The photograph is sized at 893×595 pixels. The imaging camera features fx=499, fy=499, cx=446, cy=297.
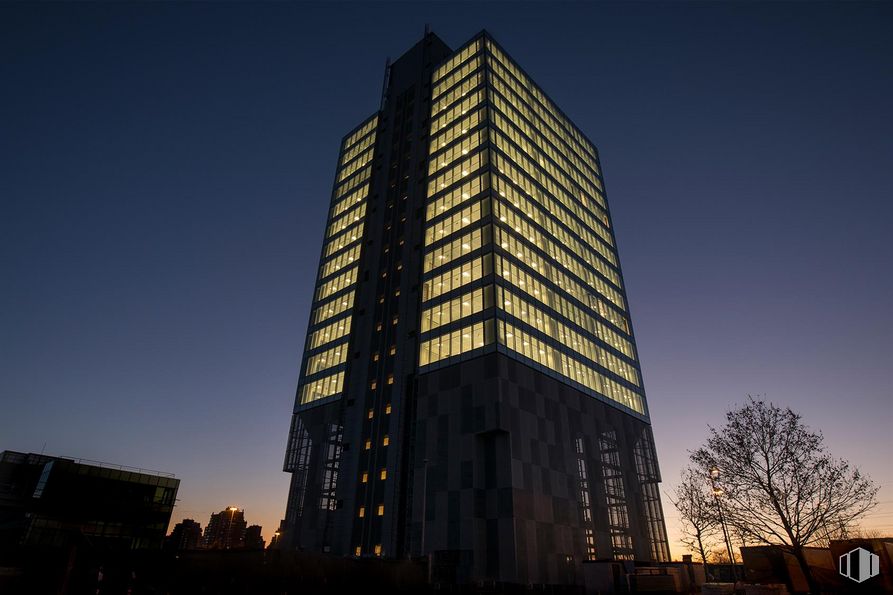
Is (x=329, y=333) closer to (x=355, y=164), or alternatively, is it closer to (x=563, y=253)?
(x=355, y=164)

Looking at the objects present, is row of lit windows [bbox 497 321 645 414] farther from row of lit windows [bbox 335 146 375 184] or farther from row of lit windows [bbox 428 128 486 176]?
row of lit windows [bbox 335 146 375 184]

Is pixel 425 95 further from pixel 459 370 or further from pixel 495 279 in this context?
pixel 459 370

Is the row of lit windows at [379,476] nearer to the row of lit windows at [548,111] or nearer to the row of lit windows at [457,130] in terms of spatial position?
the row of lit windows at [457,130]

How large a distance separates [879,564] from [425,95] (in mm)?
89771

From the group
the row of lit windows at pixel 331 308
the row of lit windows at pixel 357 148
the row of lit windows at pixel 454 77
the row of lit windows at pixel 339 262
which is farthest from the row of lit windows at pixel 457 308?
the row of lit windows at pixel 357 148

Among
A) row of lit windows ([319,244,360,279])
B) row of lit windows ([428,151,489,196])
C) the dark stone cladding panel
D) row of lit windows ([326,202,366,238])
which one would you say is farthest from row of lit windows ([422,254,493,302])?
row of lit windows ([326,202,366,238])

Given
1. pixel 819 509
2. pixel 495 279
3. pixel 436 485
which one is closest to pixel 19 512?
pixel 436 485

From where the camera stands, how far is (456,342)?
62.7m

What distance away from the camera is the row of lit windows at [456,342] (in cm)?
6016

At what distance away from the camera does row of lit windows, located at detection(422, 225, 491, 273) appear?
219ft

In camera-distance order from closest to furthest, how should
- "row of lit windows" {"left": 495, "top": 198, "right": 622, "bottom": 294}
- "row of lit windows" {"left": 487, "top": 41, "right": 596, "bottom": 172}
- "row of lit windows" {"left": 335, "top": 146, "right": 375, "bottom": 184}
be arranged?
1. "row of lit windows" {"left": 495, "top": 198, "right": 622, "bottom": 294}
2. "row of lit windows" {"left": 487, "top": 41, "right": 596, "bottom": 172}
3. "row of lit windows" {"left": 335, "top": 146, "right": 375, "bottom": 184}

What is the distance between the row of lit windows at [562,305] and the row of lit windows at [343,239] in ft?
112

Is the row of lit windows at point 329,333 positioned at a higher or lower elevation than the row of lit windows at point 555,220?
lower

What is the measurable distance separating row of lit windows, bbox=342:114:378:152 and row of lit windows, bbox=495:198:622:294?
149ft
